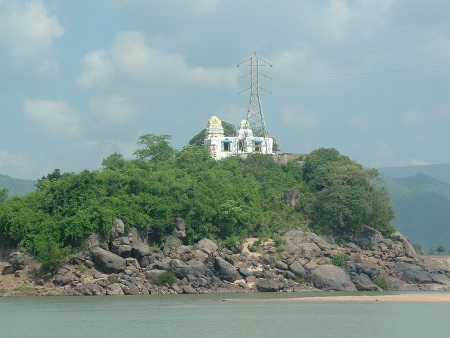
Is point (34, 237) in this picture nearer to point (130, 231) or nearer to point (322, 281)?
point (130, 231)

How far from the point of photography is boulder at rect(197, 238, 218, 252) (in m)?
60.7

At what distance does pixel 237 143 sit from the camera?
8462 cm

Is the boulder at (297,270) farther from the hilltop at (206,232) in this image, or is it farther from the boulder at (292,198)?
the boulder at (292,198)

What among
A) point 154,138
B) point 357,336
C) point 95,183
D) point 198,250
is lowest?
point 357,336

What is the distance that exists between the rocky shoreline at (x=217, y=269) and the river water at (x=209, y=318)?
2.62 metres

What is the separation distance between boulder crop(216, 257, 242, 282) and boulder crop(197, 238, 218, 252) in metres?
1.50

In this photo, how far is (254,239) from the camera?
65.2 meters

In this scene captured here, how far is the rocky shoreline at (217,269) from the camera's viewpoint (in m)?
56.6

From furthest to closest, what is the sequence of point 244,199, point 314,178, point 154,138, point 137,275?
point 154,138, point 314,178, point 244,199, point 137,275

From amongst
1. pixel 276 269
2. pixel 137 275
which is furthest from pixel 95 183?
pixel 276 269

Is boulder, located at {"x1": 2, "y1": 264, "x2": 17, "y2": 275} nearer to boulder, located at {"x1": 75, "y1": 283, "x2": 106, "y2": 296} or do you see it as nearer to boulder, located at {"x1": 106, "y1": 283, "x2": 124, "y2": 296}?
boulder, located at {"x1": 75, "y1": 283, "x2": 106, "y2": 296}

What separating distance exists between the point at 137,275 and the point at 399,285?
63.9 feet

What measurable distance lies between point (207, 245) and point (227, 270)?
294 centimetres

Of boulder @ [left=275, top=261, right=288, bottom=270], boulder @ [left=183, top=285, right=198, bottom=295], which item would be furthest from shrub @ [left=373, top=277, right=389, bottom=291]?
boulder @ [left=183, top=285, right=198, bottom=295]
